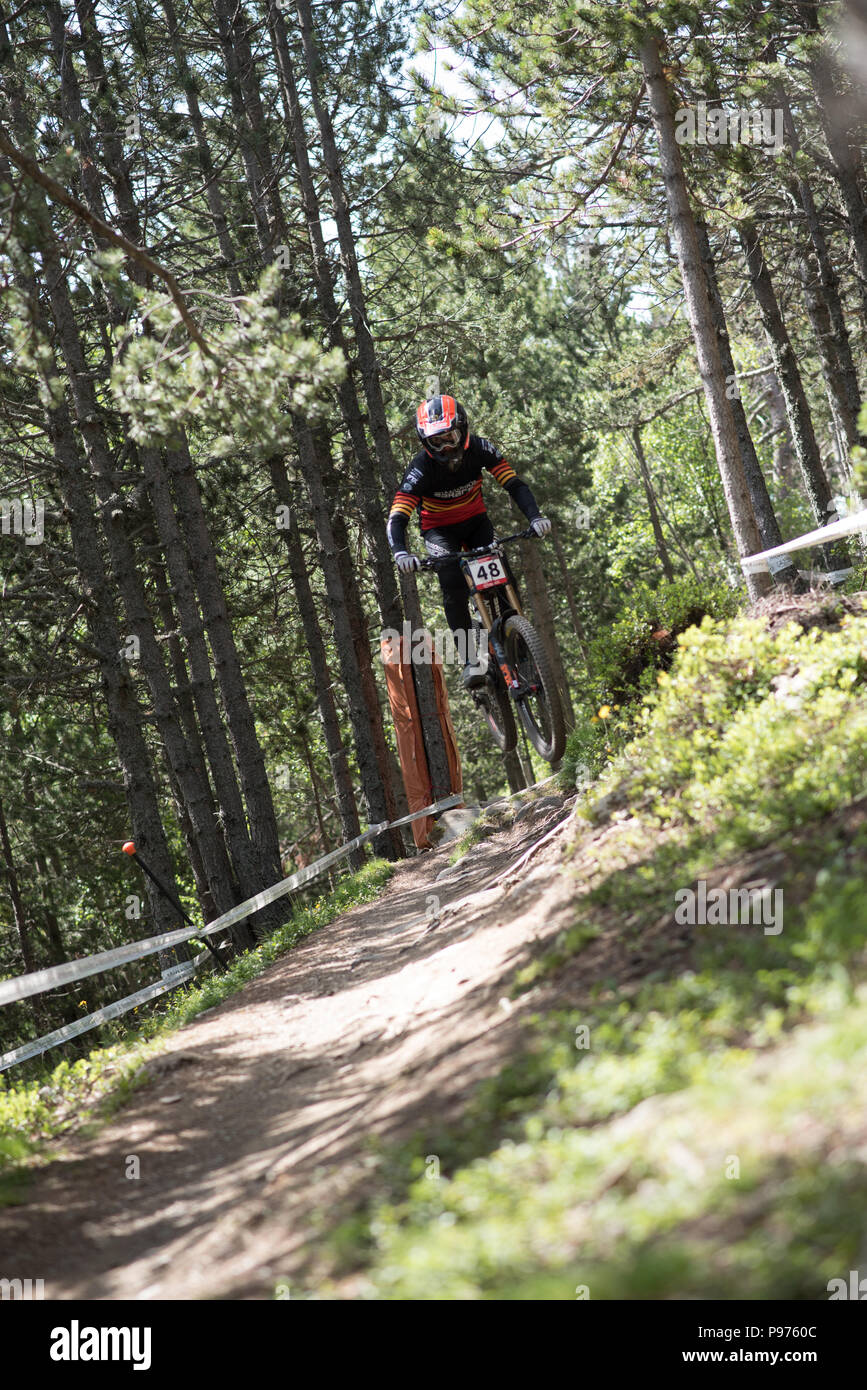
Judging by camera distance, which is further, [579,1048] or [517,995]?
[517,995]

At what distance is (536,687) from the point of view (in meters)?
9.56

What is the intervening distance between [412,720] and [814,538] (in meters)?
6.32

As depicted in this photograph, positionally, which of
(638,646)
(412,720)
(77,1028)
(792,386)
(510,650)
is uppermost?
(792,386)

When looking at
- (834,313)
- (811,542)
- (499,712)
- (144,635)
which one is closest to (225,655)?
(144,635)

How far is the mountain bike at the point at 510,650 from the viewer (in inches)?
370

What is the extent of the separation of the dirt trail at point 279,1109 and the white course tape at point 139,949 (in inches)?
30.0

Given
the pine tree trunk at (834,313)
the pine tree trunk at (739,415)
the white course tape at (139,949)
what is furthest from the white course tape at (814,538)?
the pine tree trunk at (834,313)

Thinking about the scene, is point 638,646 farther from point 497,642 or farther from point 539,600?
point 539,600

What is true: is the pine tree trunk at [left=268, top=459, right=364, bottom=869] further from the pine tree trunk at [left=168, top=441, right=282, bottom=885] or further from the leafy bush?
the leafy bush

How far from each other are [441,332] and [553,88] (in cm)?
706

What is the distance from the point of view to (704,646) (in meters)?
8.14

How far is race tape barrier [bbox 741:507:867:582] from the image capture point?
7012mm

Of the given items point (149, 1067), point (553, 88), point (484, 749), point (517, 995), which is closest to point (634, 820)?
point (517, 995)

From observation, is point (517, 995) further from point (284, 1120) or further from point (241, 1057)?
point (241, 1057)
